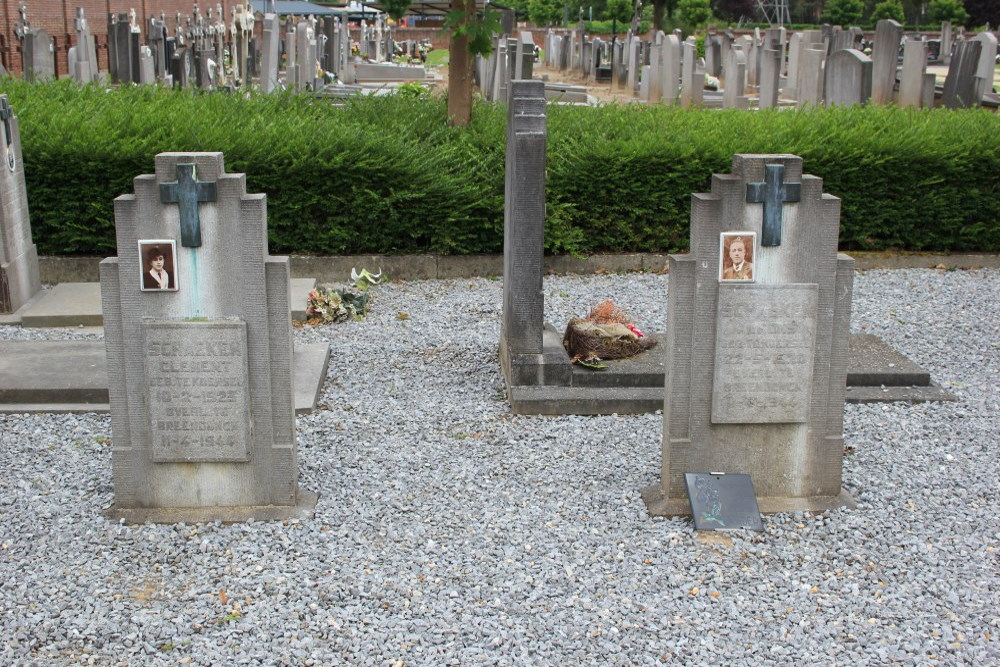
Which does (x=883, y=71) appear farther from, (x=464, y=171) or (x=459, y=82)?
(x=464, y=171)

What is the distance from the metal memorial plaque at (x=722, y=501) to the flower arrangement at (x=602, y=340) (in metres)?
1.94

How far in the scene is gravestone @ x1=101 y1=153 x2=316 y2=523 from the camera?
16.1 ft

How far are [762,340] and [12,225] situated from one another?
21.5ft

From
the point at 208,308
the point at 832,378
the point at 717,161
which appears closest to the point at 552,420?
the point at 832,378

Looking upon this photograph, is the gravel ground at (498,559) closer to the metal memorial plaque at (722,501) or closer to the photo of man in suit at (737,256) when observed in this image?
the metal memorial plaque at (722,501)

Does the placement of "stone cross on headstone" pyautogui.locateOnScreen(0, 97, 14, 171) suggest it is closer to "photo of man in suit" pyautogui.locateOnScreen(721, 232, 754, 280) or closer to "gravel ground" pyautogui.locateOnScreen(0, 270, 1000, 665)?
"gravel ground" pyautogui.locateOnScreen(0, 270, 1000, 665)

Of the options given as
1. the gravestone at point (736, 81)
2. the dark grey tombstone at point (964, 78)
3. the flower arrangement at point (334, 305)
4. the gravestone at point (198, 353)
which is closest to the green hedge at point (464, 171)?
the flower arrangement at point (334, 305)

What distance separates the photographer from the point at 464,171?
10.8 metres

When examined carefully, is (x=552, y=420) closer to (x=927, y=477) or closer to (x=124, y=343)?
(x=927, y=477)

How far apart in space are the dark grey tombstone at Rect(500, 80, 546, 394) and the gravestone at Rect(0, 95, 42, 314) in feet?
14.0

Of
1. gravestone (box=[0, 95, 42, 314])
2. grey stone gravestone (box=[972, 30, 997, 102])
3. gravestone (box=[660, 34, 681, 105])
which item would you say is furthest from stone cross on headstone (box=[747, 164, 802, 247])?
gravestone (box=[660, 34, 681, 105])

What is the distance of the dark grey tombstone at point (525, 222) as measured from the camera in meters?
7.25

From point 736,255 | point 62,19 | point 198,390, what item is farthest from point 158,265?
point 62,19

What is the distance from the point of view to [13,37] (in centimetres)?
3008
